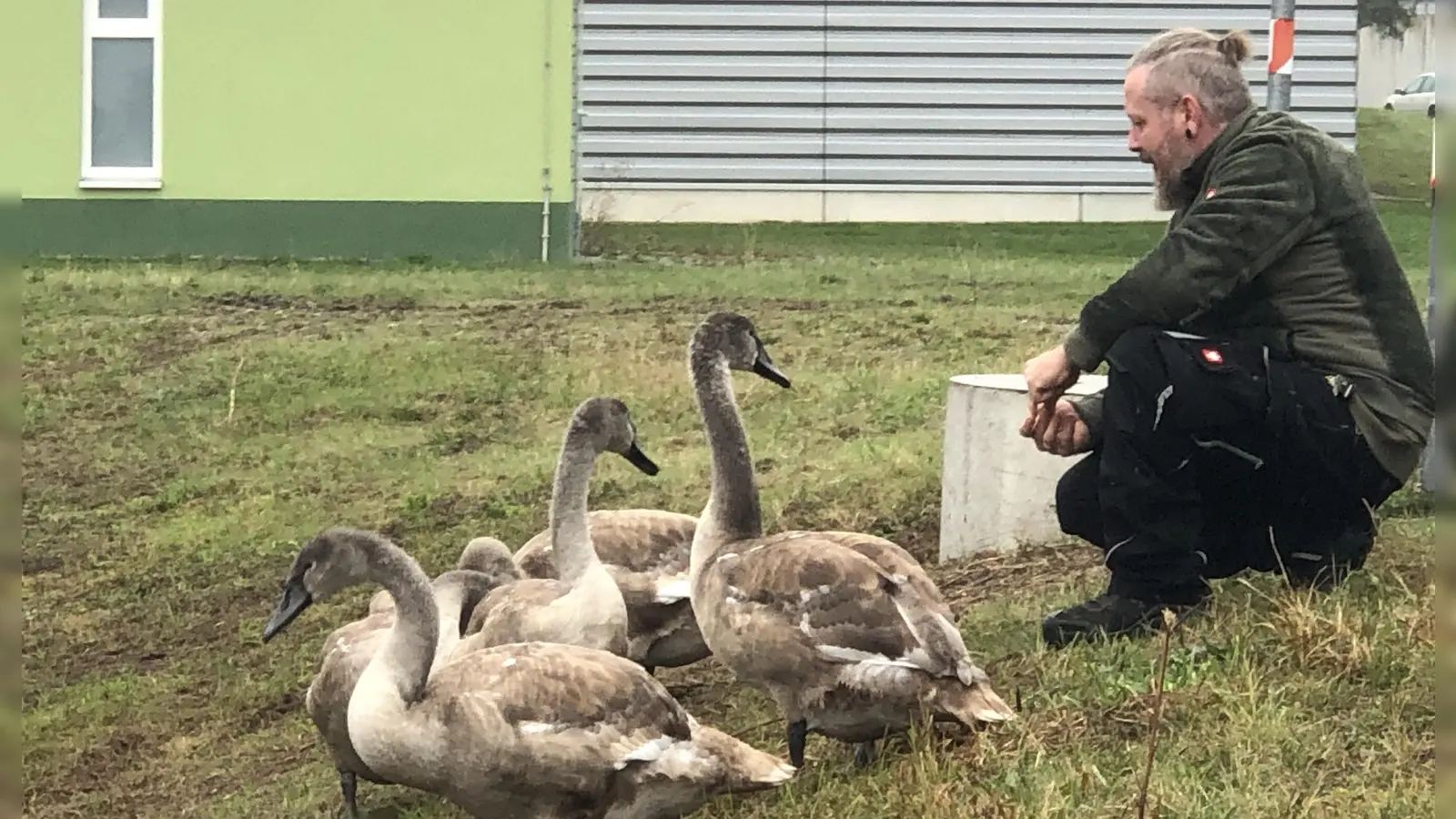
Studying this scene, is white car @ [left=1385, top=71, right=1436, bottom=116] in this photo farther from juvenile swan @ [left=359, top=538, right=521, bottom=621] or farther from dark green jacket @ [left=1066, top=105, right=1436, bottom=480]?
juvenile swan @ [left=359, top=538, right=521, bottom=621]

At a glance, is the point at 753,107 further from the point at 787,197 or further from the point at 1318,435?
the point at 1318,435

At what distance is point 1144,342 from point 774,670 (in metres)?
1.42

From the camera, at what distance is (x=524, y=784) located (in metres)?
5.48

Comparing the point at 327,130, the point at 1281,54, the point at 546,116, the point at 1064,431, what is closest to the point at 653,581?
the point at 1064,431

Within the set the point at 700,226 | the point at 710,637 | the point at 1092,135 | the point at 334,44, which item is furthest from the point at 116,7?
the point at 710,637

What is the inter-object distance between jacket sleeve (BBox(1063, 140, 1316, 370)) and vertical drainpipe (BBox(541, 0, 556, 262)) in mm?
12929

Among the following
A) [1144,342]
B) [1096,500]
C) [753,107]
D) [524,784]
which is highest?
[753,107]

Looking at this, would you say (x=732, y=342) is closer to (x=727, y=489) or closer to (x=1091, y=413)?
(x=727, y=489)

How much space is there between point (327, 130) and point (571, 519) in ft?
39.6

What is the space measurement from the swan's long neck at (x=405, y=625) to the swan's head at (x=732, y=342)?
178 cm

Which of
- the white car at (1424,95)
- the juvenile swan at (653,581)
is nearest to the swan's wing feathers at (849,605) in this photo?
the juvenile swan at (653,581)

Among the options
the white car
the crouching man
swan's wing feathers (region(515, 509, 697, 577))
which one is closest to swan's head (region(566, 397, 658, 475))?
swan's wing feathers (region(515, 509, 697, 577))

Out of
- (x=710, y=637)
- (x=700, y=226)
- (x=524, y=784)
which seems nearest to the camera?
(x=524, y=784)

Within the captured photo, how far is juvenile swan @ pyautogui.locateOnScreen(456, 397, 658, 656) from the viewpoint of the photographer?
674 cm
